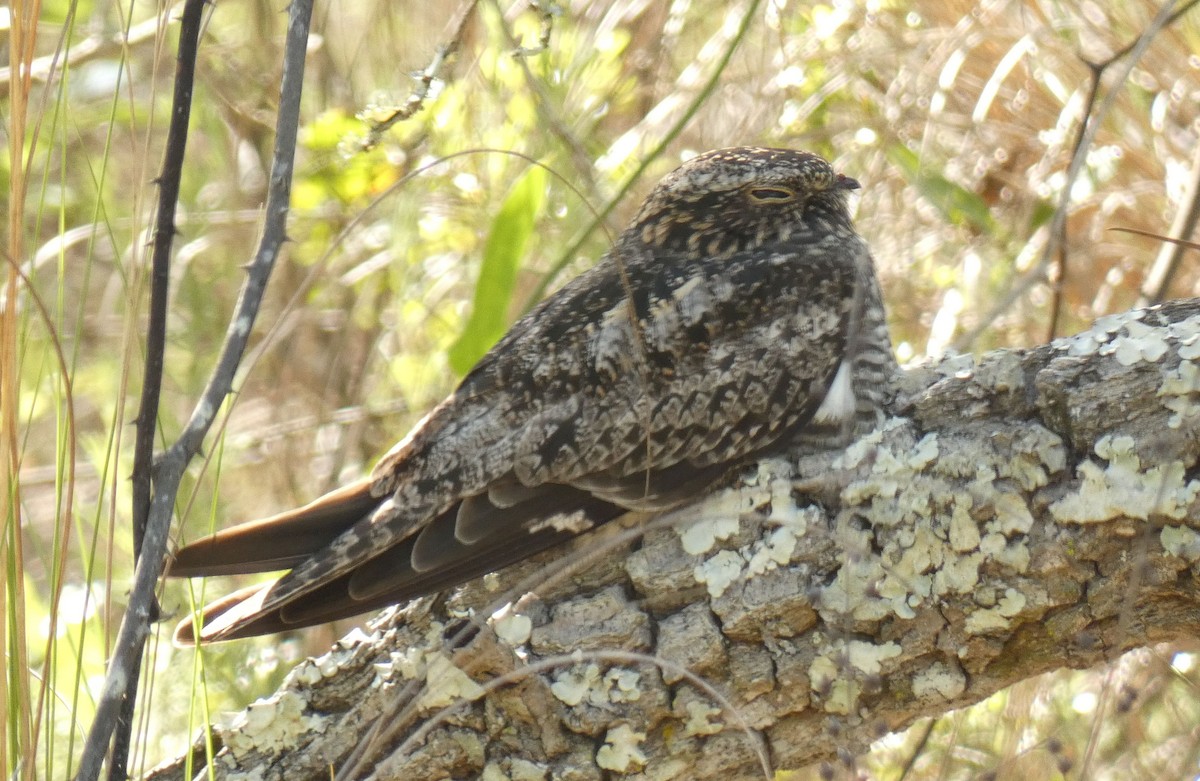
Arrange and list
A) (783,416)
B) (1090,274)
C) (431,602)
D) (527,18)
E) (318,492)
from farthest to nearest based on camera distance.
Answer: (318,492), (527,18), (1090,274), (783,416), (431,602)

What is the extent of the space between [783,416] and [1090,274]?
5.77ft

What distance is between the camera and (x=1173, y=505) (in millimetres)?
1709

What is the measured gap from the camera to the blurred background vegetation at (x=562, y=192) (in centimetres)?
Result: 310

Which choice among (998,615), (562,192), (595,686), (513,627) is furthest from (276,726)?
(562,192)

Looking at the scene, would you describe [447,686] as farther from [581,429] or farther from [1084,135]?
[1084,135]

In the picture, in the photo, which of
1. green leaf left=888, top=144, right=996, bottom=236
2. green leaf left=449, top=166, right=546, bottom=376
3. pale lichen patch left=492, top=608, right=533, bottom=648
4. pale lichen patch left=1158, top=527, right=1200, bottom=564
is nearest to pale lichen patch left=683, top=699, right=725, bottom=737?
pale lichen patch left=492, top=608, right=533, bottom=648

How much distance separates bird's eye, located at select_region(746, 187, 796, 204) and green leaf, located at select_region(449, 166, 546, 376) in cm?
57

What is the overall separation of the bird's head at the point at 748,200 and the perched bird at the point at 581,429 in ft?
0.65

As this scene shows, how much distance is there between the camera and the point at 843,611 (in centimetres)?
183

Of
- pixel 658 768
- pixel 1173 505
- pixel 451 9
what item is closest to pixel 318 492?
pixel 451 9

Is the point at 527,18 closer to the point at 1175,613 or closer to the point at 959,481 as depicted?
the point at 959,481

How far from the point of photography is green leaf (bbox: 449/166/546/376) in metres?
2.93

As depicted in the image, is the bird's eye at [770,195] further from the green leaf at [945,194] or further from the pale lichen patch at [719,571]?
the pale lichen patch at [719,571]

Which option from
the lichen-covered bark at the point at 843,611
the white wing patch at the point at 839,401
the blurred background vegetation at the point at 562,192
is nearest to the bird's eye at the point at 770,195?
the blurred background vegetation at the point at 562,192
